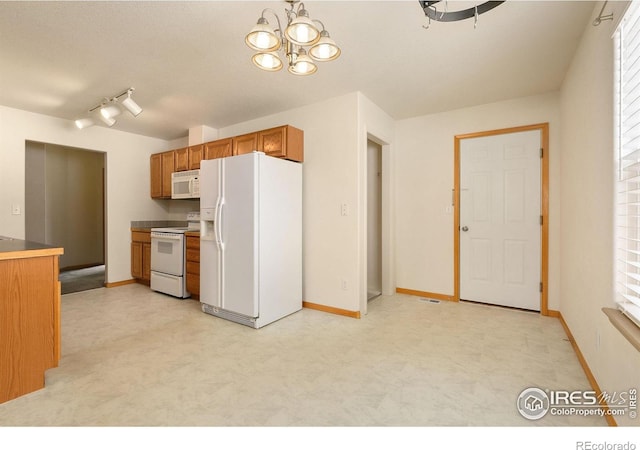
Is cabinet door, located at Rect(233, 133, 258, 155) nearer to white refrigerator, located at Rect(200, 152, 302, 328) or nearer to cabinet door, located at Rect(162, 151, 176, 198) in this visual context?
white refrigerator, located at Rect(200, 152, 302, 328)

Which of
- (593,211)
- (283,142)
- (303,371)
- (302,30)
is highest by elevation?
(302,30)

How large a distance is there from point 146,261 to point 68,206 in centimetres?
288

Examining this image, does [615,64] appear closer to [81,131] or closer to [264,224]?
[264,224]

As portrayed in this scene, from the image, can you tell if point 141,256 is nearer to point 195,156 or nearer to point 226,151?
point 195,156

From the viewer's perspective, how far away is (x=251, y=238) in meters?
2.86

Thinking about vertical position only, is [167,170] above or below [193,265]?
above

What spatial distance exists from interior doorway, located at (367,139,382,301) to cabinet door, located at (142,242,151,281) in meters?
3.23

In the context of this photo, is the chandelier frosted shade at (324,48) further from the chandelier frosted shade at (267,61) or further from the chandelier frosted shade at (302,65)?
the chandelier frosted shade at (267,61)

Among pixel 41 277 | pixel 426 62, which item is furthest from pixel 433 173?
pixel 41 277

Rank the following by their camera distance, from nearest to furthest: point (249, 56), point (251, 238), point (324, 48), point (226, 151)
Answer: point (324, 48)
point (249, 56)
point (251, 238)
point (226, 151)

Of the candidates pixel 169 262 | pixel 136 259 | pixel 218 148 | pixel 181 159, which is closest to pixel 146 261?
pixel 136 259

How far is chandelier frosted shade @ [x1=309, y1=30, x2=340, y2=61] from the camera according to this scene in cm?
166

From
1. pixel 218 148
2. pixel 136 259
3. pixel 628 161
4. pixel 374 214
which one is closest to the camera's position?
pixel 628 161

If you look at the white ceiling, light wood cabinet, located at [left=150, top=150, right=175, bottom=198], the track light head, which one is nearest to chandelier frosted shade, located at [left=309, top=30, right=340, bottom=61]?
the white ceiling
